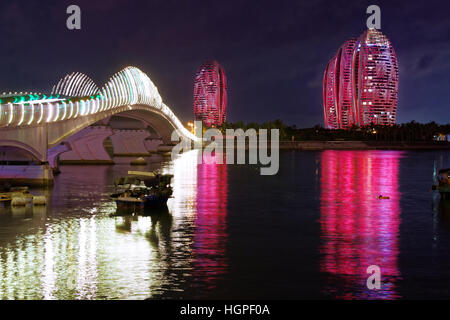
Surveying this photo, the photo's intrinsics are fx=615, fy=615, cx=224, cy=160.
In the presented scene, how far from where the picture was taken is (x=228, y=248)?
79.5ft

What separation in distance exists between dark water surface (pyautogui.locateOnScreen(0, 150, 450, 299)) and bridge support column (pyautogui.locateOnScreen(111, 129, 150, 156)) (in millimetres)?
70332

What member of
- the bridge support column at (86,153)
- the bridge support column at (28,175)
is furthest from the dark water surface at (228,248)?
the bridge support column at (86,153)

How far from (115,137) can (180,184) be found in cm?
6361

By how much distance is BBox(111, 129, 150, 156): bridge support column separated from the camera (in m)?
115

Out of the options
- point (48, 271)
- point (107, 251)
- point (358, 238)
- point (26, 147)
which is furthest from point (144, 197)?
point (26, 147)

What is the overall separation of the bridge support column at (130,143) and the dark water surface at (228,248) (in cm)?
7033

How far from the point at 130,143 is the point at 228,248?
9464cm

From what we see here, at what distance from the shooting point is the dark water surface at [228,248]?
59.8 feet

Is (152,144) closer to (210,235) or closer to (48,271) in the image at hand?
(210,235)

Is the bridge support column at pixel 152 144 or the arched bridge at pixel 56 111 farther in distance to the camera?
the bridge support column at pixel 152 144

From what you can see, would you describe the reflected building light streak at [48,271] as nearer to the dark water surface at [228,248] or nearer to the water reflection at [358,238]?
the dark water surface at [228,248]

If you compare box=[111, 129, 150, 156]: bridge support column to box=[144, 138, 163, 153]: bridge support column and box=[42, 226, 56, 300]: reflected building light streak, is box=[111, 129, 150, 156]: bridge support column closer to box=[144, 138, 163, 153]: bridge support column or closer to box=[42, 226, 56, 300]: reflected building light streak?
box=[144, 138, 163, 153]: bridge support column
